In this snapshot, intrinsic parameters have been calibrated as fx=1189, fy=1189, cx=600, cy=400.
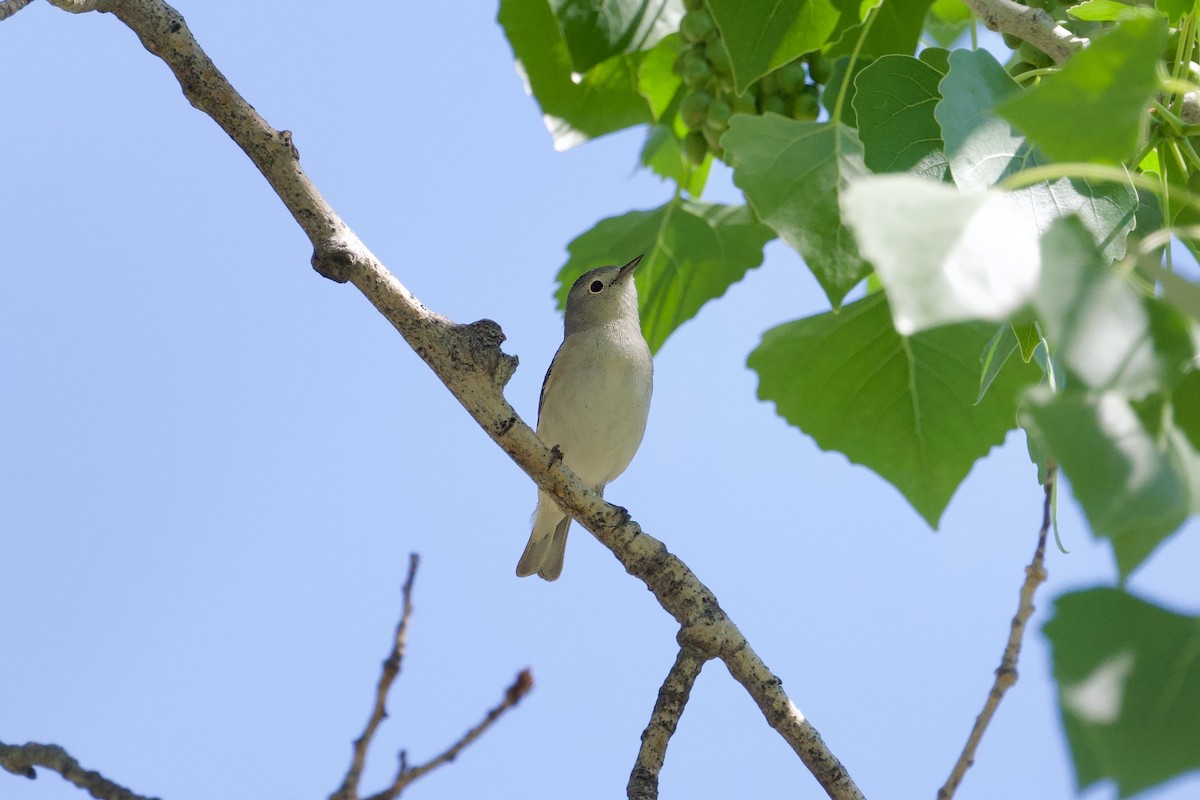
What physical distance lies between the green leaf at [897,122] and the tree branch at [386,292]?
89cm

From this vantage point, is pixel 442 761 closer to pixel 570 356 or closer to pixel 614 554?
pixel 614 554

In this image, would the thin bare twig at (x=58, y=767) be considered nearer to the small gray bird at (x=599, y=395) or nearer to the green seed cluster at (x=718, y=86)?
the green seed cluster at (x=718, y=86)

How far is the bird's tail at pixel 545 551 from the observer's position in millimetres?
5543

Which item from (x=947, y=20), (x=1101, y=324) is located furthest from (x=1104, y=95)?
(x=947, y=20)

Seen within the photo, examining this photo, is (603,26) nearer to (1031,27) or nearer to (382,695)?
(1031,27)

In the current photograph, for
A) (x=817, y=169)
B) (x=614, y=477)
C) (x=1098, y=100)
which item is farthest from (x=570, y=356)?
(x=1098, y=100)

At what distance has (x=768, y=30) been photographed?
8.55ft

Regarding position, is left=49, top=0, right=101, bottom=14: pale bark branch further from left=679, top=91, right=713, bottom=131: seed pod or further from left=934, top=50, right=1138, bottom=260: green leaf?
left=934, top=50, right=1138, bottom=260: green leaf

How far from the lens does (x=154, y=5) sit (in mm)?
2359

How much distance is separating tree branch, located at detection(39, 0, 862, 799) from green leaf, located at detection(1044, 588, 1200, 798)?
1239 mm

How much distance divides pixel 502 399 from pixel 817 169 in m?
0.84

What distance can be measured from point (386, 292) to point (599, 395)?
2.54 metres

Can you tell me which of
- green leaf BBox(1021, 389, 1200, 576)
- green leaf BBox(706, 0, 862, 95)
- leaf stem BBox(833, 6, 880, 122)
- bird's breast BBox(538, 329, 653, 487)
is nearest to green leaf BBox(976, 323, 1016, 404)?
leaf stem BBox(833, 6, 880, 122)

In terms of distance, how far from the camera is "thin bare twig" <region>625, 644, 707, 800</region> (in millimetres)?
2373
